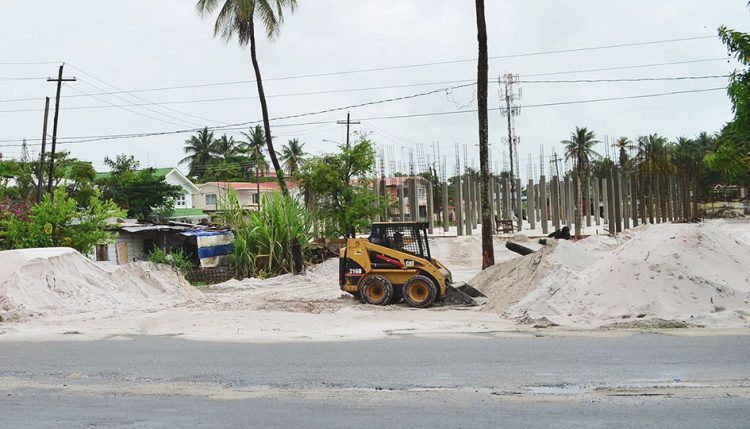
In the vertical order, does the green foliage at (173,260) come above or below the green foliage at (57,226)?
below

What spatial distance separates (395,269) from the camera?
17.0 m

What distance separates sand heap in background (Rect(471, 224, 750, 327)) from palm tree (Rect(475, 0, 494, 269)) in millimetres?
3322

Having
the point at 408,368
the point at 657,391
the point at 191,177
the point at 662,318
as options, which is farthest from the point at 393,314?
the point at 191,177

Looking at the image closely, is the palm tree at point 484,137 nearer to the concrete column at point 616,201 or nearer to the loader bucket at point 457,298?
the loader bucket at point 457,298

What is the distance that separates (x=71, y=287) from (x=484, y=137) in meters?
11.0

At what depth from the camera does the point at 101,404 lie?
789 centimetres

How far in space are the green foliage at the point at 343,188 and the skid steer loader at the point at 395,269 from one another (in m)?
11.2

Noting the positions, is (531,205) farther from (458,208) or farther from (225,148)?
(225,148)

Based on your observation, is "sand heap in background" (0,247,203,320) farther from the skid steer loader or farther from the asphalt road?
the asphalt road

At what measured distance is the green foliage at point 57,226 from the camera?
21.2 metres

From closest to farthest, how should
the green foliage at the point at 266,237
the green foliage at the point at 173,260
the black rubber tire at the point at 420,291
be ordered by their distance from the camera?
the black rubber tire at the point at 420,291 < the green foliage at the point at 173,260 < the green foliage at the point at 266,237

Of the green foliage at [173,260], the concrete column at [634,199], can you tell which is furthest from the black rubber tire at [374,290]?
the concrete column at [634,199]

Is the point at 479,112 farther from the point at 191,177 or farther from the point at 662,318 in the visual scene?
the point at 191,177

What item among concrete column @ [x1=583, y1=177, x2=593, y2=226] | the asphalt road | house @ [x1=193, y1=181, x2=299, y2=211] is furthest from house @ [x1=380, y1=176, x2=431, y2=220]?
the asphalt road
